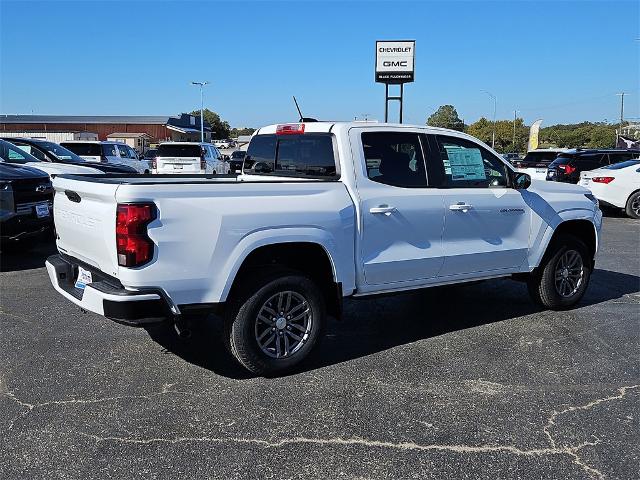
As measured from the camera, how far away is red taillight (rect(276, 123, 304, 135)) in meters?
5.34

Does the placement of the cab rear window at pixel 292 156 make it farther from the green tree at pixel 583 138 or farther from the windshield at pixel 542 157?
the green tree at pixel 583 138

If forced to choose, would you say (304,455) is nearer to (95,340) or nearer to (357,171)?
(357,171)

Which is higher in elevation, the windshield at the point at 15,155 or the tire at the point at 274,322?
the windshield at the point at 15,155

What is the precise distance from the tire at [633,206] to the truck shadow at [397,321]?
7997 millimetres

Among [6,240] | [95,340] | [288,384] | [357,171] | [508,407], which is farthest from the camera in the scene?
[6,240]

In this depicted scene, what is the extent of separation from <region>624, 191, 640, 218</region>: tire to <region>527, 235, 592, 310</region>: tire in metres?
9.79

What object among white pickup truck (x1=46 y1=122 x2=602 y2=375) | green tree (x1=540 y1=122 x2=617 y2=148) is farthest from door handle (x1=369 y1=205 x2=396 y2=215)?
green tree (x1=540 y1=122 x2=617 y2=148)

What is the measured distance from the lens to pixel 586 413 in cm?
393

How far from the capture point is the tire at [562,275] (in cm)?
618

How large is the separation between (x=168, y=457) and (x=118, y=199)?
155 centimetres

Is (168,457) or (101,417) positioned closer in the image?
(168,457)

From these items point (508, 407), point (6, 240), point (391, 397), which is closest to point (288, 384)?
point (391, 397)

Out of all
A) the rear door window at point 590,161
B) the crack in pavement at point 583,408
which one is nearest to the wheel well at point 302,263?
the crack in pavement at point 583,408

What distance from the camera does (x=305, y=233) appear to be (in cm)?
434
